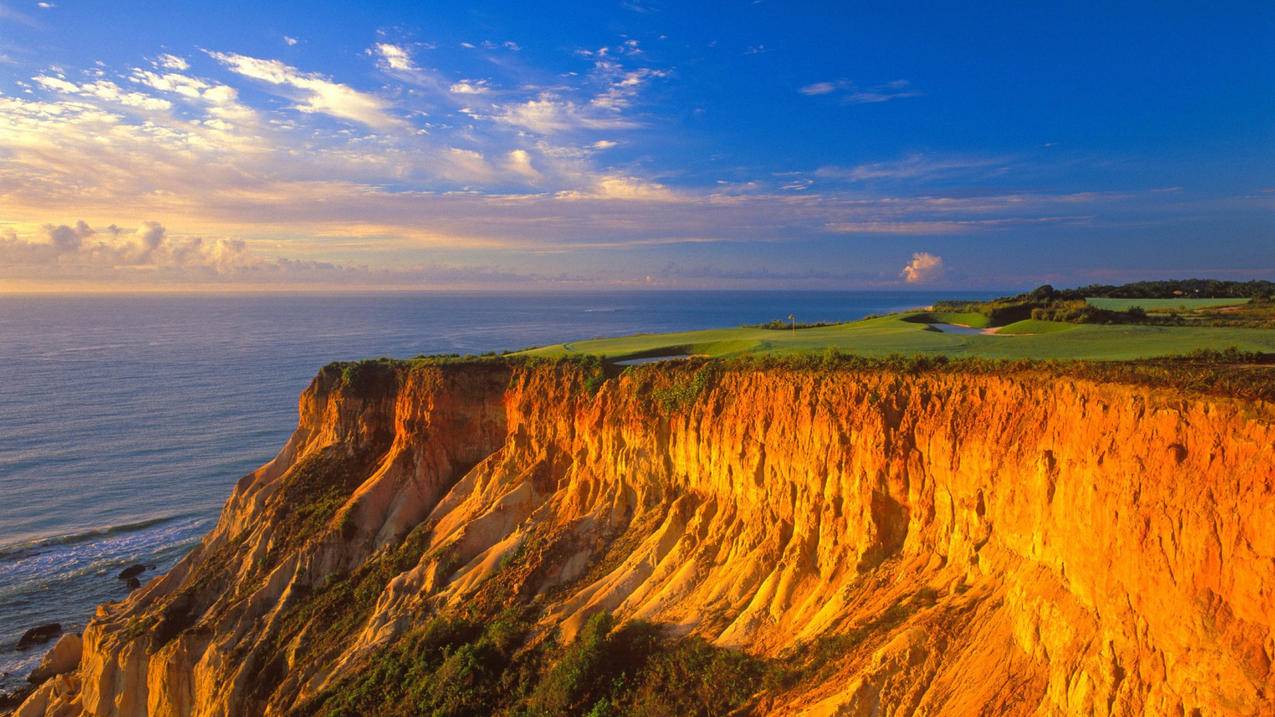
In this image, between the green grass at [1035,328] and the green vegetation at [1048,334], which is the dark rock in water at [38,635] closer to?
the green vegetation at [1048,334]

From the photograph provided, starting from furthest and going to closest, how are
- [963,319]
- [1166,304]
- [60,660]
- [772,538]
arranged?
[963,319] < [1166,304] < [60,660] < [772,538]

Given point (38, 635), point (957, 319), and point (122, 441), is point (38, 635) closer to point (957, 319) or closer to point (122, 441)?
point (122, 441)

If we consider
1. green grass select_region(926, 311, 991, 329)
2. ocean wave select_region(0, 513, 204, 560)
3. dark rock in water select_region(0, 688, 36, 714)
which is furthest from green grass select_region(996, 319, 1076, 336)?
ocean wave select_region(0, 513, 204, 560)

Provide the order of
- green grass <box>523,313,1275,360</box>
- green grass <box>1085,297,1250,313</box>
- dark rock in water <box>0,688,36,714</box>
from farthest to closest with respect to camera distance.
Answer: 1. green grass <box>1085,297,1250,313</box>
2. dark rock in water <box>0,688,36,714</box>
3. green grass <box>523,313,1275,360</box>

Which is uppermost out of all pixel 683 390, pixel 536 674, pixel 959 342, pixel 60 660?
pixel 959 342

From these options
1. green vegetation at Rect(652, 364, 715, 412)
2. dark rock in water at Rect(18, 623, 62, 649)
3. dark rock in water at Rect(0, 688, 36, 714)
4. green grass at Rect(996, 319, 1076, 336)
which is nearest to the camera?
green vegetation at Rect(652, 364, 715, 412)

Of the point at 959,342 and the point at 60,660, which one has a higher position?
the point at 959,342

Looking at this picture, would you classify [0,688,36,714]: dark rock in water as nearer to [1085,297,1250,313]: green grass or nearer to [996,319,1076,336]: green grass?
[996,319,1076,336]: green grass

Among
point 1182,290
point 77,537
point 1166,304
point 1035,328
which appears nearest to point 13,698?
point 77,537
